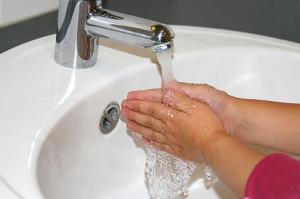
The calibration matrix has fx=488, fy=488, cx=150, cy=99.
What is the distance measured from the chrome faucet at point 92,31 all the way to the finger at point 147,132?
12 cm

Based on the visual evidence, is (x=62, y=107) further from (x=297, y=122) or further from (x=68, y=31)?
(x=297, y=122)

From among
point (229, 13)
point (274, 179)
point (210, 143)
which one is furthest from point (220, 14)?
point (274, 179)

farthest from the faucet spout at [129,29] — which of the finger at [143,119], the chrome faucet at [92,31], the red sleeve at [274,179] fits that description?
the red sleeve at [274,179]

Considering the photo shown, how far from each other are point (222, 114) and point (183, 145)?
86mm

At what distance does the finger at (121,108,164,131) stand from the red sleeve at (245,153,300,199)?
209 millimetres

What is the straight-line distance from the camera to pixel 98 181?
2.51 feet

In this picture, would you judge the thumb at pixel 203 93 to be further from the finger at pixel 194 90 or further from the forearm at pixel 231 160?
the forearm at pixel 231 160

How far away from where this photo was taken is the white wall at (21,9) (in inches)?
29.0

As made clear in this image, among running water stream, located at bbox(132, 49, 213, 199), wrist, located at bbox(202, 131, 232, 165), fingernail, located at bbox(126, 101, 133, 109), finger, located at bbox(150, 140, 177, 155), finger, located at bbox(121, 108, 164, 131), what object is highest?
wrist, located at bbox(202, 131, 232, 165)

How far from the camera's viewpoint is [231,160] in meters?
0.55

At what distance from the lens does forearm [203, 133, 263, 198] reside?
0.53 meters

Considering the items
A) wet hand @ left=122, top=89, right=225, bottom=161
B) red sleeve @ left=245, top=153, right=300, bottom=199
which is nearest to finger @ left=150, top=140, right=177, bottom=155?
wet hand @ left=122, top=89, right=225, bottom=161

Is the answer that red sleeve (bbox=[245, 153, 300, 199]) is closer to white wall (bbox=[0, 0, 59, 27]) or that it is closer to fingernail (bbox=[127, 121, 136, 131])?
fingernail (bbox=[127, 121, 136, 131])

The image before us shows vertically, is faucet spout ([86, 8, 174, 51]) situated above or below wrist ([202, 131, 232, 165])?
above
